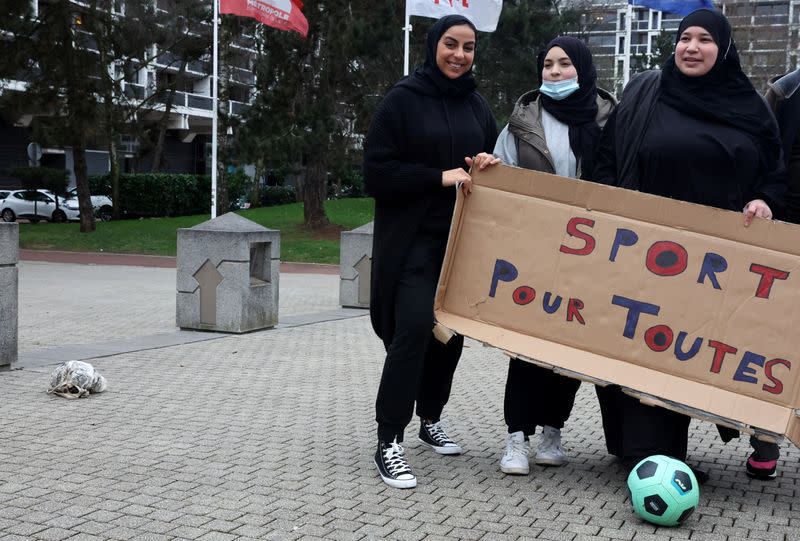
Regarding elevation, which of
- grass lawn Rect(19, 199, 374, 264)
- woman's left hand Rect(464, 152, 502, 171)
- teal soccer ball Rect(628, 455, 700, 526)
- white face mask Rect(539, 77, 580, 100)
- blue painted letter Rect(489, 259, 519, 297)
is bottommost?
grass lawn Rect(19, 199, 374, 264)

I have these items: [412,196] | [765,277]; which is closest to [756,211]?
[765,277]

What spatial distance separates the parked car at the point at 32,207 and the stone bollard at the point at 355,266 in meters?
28.7

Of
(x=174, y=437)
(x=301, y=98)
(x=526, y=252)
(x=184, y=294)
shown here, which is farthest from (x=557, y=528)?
(x=301, y=98)

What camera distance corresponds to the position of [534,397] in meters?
4.92

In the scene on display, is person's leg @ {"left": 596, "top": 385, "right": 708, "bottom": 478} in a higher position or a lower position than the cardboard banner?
lower

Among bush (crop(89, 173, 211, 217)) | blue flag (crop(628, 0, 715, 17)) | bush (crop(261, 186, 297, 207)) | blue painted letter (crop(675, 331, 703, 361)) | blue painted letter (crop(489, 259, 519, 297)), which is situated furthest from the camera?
bush (crop(261, 186, 297, 207))

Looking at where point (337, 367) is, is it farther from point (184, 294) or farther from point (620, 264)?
point (620, 264)

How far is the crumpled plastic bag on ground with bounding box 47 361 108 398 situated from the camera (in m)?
6.50

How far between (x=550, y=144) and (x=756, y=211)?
1.02m

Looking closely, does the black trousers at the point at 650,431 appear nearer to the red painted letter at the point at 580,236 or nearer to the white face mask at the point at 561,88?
the red painted letter at the point at 580,236

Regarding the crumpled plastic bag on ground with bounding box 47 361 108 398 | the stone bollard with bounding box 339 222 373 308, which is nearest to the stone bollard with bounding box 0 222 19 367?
the crumpled plastic bag on ground with bounding box 47 361 108 398

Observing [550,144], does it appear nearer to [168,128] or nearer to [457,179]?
[457,179]

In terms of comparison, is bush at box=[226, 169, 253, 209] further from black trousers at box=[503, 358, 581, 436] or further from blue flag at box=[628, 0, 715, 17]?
black trousers at box=[503, 358, 581, 436]

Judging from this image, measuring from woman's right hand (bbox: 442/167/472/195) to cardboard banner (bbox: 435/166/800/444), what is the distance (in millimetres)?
82
